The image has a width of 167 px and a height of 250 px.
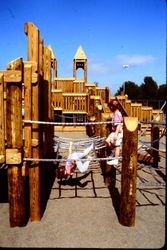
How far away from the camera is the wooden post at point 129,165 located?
4.45 metres

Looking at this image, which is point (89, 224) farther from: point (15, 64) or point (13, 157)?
point (15, 64)

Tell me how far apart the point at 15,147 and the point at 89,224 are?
70.6 inches

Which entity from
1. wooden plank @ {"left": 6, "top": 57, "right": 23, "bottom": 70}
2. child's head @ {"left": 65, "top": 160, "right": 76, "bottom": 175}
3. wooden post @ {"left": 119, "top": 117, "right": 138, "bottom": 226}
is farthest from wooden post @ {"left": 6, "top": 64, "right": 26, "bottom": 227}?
child's head @ {"left": 65, "top": 160, "right": 76, "bottom": 175}

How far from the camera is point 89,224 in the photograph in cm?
477

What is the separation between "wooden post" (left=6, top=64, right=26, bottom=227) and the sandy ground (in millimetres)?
412

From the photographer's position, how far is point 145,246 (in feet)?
13.2

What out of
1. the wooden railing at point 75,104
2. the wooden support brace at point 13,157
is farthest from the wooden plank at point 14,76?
the wooden railing at point 75,104

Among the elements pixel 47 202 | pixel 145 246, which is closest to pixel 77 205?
pixel 47 202

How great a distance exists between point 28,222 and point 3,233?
0.50 meters

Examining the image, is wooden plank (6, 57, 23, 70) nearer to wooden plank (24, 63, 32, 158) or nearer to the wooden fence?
the wooden fence

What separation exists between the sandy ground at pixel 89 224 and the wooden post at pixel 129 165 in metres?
0.41

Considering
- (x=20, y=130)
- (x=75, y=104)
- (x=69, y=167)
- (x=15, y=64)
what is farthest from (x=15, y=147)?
(x=75, y=104)

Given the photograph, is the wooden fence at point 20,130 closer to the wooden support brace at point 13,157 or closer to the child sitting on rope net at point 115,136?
the wooden support brace at point 13,157

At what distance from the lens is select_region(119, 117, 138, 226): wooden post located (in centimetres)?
445
